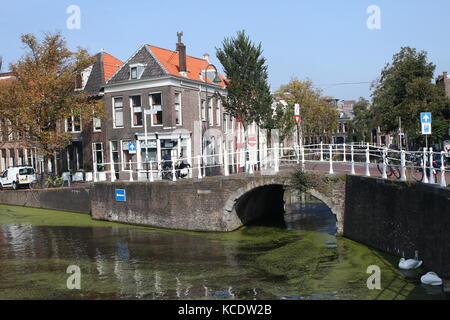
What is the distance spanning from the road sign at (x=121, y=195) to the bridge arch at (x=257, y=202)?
5.81 metres

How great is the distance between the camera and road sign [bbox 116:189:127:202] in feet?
76.0

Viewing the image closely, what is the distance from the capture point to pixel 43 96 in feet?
96.6

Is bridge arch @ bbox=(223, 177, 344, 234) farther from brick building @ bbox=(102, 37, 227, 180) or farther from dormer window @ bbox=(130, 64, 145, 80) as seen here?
A: dormer window @ bbox=(130, 64, 145, 80)

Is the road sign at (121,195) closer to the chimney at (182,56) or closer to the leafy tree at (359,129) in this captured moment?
the chimney at (182,56)

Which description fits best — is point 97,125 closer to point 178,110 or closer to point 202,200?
point 178,110

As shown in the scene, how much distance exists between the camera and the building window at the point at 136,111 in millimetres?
30953

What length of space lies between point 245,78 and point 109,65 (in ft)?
44.7

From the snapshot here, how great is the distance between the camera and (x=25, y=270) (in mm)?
14883

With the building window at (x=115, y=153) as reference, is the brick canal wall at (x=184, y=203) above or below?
below

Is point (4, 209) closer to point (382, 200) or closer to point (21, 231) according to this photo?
point (21, 231)

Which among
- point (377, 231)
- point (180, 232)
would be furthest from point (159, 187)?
point (377, 231)

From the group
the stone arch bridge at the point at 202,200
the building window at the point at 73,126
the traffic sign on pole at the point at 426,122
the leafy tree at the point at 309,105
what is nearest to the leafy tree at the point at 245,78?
the stone arch bridge at the point at 202,200

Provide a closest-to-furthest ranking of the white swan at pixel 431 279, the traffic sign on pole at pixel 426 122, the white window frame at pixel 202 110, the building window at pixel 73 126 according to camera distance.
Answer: the white swan at pixel 431 279 < the traffic sign on pole at pixel 426 122 < the white window frame at pixel 202 110 < the building window at pixel 73 126

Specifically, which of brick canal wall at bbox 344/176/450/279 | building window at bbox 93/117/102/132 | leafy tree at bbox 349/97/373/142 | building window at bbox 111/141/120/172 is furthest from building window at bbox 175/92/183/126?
leafy tree at bbox 349/97/373/142
